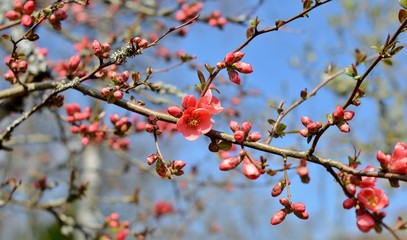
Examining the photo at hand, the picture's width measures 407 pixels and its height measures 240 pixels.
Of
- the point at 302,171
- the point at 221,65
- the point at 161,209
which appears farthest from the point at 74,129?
the point at 161,209

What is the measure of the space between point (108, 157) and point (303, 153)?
12.8 meters

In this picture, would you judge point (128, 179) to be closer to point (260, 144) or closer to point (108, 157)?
point (108, 157)

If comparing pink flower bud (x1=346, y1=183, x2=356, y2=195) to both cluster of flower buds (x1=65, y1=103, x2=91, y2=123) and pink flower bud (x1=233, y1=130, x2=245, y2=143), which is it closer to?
pink flower bud (x1=233, y1=130, x2=245, y2=143)

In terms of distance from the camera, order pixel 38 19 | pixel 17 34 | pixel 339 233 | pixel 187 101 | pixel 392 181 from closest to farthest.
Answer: pixel 392 181 → pixel 187 101 → pixel 38 19 → pixel 17 34 → pixel 339 233

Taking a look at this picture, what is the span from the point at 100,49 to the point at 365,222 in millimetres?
Result: 970

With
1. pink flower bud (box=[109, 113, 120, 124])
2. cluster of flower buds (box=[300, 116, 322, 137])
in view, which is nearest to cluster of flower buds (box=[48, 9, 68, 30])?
pink flower bud (box=[109, 113, 120, 124])

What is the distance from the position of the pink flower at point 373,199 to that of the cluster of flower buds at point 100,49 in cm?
90

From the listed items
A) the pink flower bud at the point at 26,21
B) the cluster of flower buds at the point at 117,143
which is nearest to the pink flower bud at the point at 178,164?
the pink flower bud at the point at 26,21

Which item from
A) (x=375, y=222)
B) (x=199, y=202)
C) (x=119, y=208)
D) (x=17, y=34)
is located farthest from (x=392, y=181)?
(x=119, y=208)

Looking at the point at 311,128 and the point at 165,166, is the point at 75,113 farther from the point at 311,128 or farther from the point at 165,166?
the point at 311,128

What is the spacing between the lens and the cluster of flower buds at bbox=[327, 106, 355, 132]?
1.30m

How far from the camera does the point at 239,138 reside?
4.21 feet

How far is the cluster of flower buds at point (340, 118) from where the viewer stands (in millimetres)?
1305

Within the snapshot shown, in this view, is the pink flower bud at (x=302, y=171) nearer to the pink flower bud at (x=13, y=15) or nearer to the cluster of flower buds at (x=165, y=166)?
→ the cluster of flower buds at (x=165, y=166)
